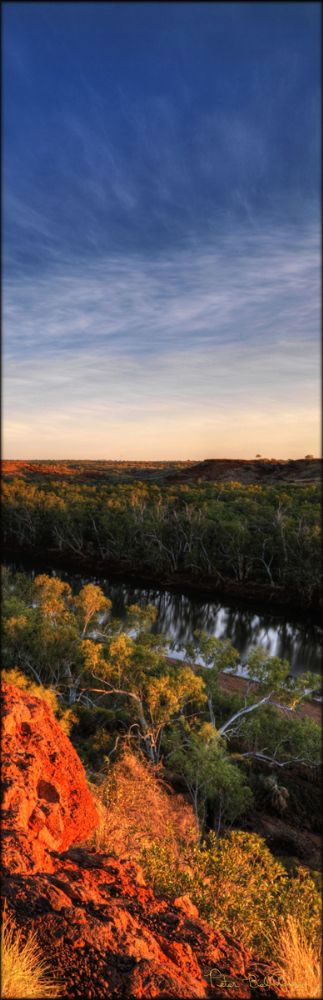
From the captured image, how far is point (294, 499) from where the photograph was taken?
60.0 metres

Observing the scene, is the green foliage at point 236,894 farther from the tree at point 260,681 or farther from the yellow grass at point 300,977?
the tree at point 260,681

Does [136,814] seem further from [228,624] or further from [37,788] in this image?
[228,624]

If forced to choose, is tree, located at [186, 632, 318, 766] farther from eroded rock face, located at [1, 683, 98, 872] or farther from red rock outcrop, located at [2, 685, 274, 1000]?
red rock outcrop, located at [2, 685, 274, 1000]

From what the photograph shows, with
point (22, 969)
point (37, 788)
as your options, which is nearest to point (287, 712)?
point (37, 788)

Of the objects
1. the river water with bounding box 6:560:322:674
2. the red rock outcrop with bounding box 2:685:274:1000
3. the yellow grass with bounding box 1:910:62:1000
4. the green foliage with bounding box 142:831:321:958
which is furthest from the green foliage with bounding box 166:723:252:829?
the river water with bounding box 6:560:322:674

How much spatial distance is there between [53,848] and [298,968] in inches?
92.0

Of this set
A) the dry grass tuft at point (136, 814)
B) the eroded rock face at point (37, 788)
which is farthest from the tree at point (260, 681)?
the eroded rock face at point (37, 788)

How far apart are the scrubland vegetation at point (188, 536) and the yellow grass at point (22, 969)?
131 ft

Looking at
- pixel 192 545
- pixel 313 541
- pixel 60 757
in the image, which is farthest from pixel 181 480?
pixel 60 757

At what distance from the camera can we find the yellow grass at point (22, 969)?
3.23m

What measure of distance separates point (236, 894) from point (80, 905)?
2945 millimetres

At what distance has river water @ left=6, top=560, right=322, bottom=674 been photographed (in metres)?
34.1

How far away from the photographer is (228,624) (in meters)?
39.0

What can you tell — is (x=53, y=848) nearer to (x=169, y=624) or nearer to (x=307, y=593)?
(x=169, y=624)
